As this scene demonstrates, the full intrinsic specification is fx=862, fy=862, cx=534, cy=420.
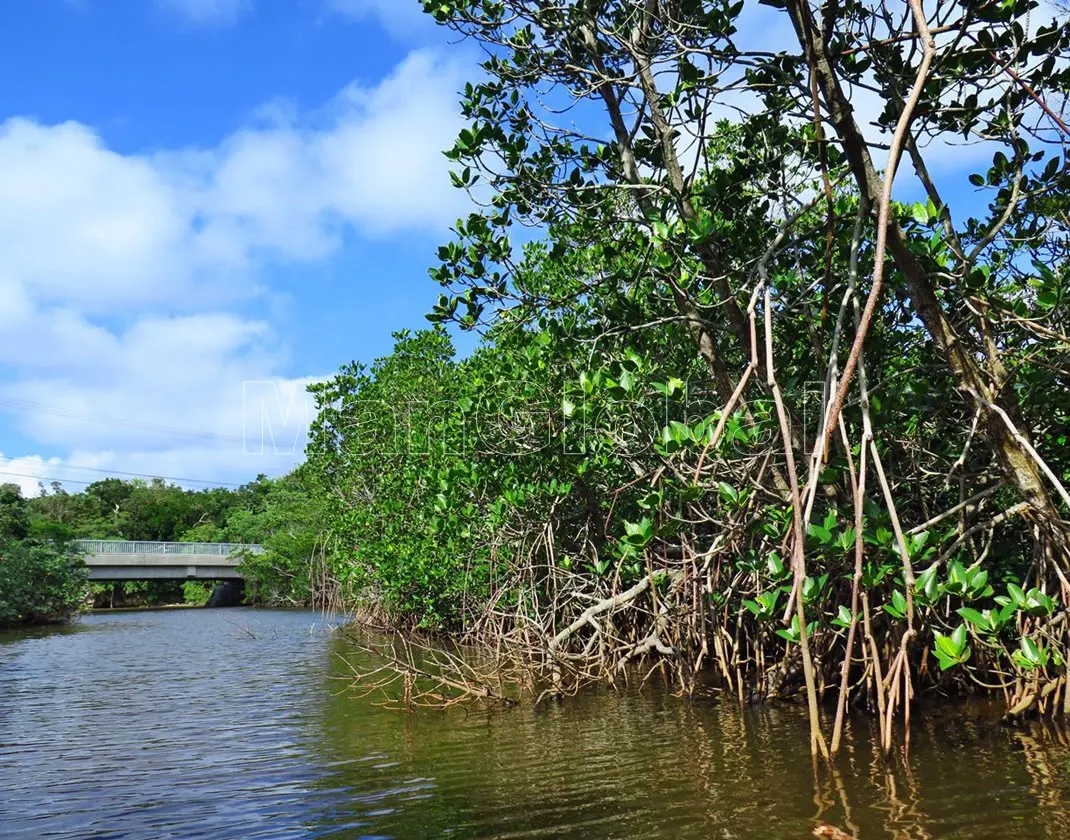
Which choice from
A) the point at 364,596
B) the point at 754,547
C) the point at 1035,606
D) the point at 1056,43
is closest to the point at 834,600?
the point at 754,547

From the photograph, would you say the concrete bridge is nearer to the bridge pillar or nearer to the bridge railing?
the bridge railing

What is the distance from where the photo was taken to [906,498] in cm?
636

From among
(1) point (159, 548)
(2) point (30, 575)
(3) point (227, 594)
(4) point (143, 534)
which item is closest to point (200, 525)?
(4) point (143, 534)

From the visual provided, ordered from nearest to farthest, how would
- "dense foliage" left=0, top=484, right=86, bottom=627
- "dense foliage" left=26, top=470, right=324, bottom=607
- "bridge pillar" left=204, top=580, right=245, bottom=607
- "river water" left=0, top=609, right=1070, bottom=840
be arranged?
"river water" left=0, top=609, right=1070, bottom=840 → "dense foliage" left=0, top=484, right=86, bottom=627 → "dense foliage" left=26, top=470, right=324, bottom=607 → "bridge pillar" left=204, top=580, right=245, bottom=607

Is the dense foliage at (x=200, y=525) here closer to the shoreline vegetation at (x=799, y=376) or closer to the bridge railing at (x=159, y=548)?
the bridge railing at (x=159, y=548)

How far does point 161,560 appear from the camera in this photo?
37062 mm

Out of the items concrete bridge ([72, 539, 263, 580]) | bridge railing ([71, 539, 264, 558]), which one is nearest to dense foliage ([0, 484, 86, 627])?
bridge railing ([71, 539, 264, 558])

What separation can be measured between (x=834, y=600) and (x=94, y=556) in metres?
34.3

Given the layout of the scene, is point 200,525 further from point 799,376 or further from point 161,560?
point 799,376

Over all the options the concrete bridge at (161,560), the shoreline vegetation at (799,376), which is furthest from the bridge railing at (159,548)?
the shoreline vegetation at (799,376)

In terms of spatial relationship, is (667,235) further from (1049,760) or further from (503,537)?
(503,537)

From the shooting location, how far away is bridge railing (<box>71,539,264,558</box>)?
34781 mm

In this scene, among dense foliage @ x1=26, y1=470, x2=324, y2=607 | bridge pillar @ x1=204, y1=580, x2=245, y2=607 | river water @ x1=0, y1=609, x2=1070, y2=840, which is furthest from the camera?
A: bridge pillar @ x1=204, y1=580, x2=245, y2=607

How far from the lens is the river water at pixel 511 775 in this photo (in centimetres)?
412
